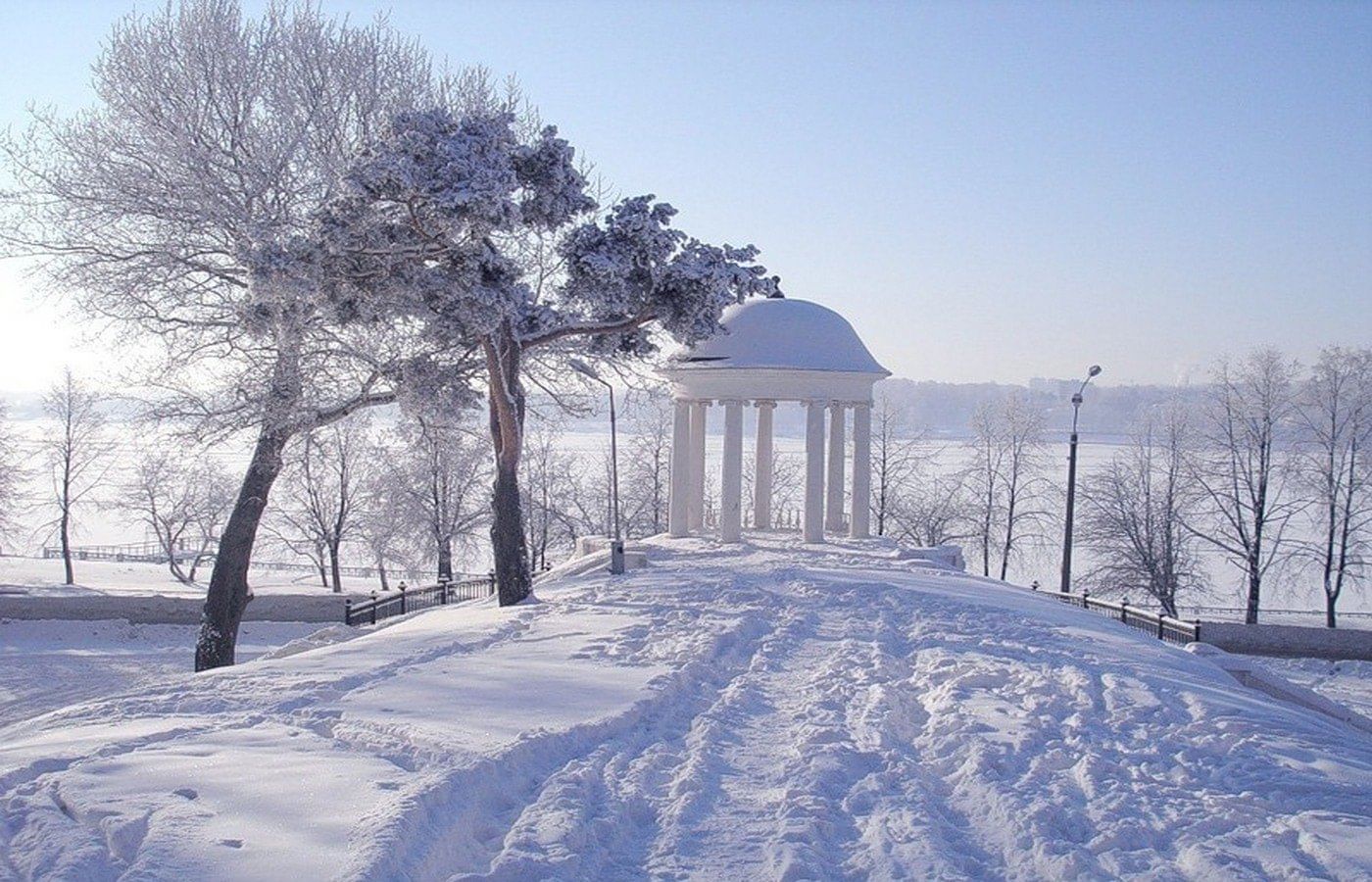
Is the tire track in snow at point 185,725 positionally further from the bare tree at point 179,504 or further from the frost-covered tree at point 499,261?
the bare tree at point 179,504

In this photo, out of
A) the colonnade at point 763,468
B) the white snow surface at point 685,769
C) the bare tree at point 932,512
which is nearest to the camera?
the white snow surface at point 685,769

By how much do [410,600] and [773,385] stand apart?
33.3 feet

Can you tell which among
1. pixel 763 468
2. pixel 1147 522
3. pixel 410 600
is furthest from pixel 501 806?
pixel 1147 522

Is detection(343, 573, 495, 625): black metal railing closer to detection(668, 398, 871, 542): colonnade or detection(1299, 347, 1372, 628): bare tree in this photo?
detection(668, 398, 871, 542): colonnade

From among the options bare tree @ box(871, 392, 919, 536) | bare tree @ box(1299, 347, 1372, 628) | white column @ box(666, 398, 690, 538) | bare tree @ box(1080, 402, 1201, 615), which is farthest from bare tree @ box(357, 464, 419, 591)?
bare tree @ box(1299, 347, 1372, 628)

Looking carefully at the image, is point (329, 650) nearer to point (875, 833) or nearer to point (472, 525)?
point (875, 833)

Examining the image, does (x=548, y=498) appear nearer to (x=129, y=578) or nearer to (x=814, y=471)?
(x=129, y=578)

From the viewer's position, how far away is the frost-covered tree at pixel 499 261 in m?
13.8

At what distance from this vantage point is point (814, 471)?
23.2 m

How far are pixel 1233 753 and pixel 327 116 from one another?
1589 centimetres

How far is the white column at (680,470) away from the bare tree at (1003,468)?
619 inches

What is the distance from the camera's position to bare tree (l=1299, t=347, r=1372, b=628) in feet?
94.7

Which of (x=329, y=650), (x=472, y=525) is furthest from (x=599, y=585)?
(x=472, y=525)

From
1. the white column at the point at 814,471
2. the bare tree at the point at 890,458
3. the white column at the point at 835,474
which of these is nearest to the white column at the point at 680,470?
the white column at the point at 814,471
